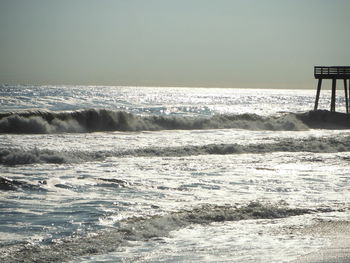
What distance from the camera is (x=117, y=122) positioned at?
35062 millimetres

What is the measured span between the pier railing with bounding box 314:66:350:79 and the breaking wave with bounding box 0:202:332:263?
88.2ft

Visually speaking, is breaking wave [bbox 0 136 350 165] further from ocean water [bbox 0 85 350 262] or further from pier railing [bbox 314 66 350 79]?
pier railing [bbox 314 66 350 79]

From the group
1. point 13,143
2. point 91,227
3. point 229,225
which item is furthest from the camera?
point 13,143

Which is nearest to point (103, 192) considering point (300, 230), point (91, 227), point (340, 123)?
point (91, 227)

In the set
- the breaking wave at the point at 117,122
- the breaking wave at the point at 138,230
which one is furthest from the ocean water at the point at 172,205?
the breaking wave at the point at 117,122

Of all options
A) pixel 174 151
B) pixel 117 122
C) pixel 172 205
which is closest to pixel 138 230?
pixel 172 205

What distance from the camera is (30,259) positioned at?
6574mm

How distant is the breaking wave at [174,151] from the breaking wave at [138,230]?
26.3ft

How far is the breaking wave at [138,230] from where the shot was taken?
6.77 metres

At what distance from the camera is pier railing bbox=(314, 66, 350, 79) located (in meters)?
35.0

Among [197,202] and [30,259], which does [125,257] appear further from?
[197,202]

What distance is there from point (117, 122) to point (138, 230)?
27.3m

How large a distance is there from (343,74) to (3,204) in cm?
2923

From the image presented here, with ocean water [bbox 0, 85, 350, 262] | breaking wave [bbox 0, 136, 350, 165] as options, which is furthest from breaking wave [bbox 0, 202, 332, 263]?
breaking wave [bbox 0, 136, 350, 165]
